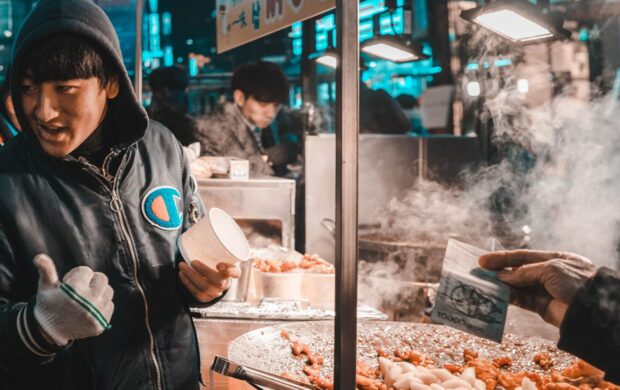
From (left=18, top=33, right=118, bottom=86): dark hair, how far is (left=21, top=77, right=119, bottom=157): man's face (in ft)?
0.06

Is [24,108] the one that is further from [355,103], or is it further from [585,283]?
[585,283]

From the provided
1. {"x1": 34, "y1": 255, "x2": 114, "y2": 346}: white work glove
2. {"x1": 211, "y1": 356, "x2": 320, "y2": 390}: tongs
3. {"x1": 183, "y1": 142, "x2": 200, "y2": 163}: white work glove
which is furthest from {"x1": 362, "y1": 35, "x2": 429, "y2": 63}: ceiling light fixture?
{"x1": 34, "y1": 255, "x2": 114, "y2": 346}: white work glove

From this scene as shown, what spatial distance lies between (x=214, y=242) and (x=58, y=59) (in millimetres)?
677

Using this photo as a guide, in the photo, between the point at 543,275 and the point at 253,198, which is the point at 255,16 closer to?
the point at 253,198

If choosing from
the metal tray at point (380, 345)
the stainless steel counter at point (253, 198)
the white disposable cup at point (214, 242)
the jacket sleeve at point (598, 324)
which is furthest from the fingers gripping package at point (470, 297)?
the stainless steel counter at point (253, 198)

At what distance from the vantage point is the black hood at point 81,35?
1446 mm

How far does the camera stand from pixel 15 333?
48.8 inches

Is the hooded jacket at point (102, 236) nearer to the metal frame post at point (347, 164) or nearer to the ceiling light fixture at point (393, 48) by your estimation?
the metal frame post at point (347, 164)

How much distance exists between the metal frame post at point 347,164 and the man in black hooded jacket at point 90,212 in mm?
462

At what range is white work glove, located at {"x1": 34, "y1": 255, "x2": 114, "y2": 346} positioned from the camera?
46.3 inches

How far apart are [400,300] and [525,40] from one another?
2.02 metres

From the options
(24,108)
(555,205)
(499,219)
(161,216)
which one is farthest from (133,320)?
(555,205)

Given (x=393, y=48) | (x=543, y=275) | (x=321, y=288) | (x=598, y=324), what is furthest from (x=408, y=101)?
(x=598, y=324)

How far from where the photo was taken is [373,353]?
2.25m
